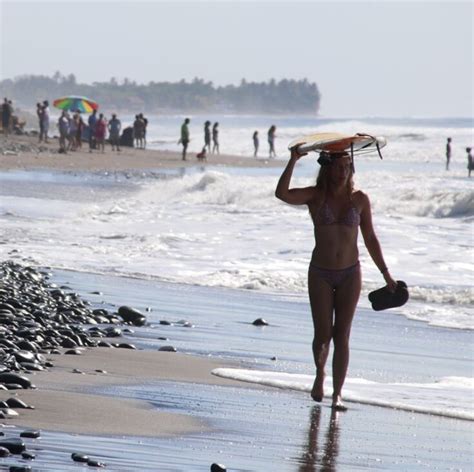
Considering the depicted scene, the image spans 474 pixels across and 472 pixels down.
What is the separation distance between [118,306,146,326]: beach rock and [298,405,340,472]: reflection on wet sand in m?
4.22

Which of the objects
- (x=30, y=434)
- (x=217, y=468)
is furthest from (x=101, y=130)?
(x=217, y=468)

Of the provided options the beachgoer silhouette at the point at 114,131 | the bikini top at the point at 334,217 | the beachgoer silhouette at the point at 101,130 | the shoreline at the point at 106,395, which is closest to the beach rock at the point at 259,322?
the shoreline at the point at 106,395

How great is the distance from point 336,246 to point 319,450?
1392mm

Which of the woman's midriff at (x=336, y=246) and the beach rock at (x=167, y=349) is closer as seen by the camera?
the woman's midriff at (x=336, y=246)

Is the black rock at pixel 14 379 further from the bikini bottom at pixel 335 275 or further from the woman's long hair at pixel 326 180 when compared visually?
the woman's long hair at pixel 326 180

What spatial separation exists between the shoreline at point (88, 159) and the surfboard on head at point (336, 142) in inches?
1274

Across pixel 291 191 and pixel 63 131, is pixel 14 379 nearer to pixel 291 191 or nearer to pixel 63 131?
pixel 291 191

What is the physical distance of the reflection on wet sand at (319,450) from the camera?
5.95 meters

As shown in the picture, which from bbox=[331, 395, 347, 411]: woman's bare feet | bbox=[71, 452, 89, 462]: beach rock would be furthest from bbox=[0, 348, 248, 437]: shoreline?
bbox=[331, 395, 347, 411]: woman's bare feet

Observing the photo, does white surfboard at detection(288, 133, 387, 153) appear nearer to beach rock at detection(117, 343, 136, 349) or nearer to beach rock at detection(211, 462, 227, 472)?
beach rock at detection(211, 462, 227, 472)

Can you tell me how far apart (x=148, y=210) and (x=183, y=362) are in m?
18.8

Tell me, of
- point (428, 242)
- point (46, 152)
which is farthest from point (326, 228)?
point (46, 152)

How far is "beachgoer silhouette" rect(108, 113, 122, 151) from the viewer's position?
178 feet

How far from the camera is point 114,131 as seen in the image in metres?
55.3
